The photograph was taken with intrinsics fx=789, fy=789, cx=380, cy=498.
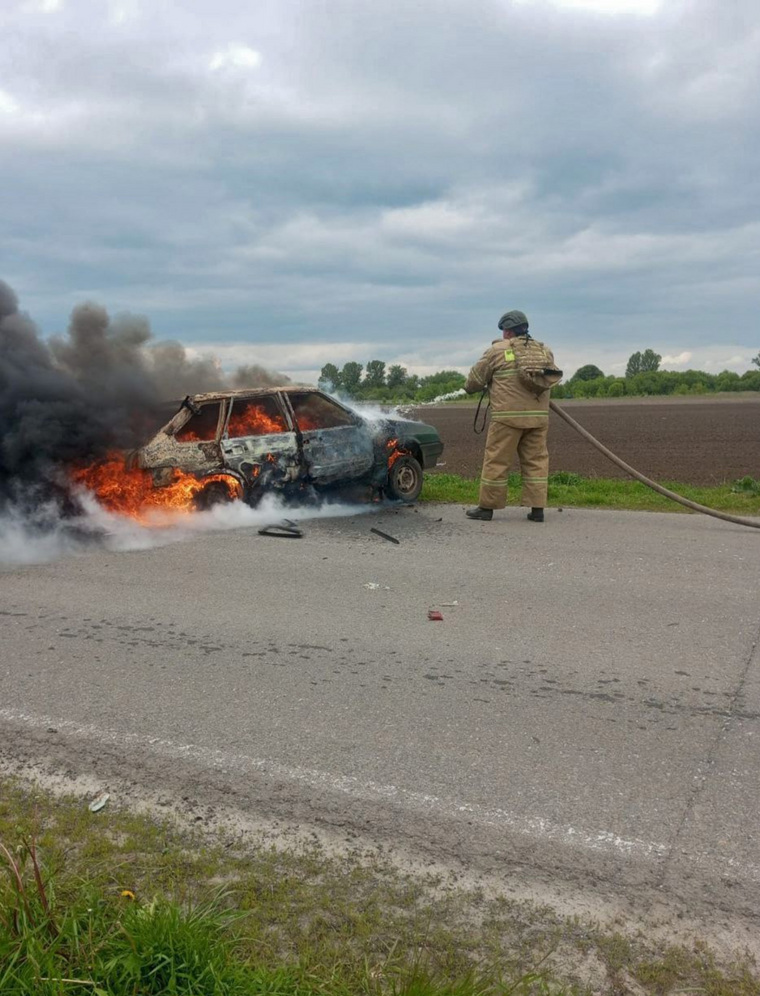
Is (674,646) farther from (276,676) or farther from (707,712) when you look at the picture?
(276,676)

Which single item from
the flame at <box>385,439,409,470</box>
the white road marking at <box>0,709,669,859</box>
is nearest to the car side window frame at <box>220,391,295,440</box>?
the flame at <box>385,439,409,470</box>

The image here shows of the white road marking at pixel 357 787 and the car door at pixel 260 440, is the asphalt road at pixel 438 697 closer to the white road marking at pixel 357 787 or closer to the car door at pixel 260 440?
the white road marking at pixel 357 787

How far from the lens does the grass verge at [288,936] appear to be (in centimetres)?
200

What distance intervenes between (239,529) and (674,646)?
4919 millimetres

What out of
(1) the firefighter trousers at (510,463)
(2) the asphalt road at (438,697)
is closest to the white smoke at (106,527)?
(2) the asphalt road at (438,697)

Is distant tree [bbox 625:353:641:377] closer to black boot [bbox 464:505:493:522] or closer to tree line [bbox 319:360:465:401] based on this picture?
tree line [bbox 319:360:465:401]

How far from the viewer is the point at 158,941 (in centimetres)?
207

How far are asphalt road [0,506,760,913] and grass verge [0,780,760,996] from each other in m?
0.26

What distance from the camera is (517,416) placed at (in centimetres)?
873

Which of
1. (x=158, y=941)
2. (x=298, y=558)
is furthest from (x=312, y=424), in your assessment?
(x=158, y=941)

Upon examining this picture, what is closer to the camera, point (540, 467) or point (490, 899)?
point (490, 899)

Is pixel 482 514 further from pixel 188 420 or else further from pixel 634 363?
pixel 634 363

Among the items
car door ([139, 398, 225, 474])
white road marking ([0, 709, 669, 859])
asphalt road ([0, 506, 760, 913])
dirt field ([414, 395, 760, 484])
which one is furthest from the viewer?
Answer: dirt field ([414, 395, 760, 484])

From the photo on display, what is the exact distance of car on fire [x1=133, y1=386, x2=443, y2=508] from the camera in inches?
325
